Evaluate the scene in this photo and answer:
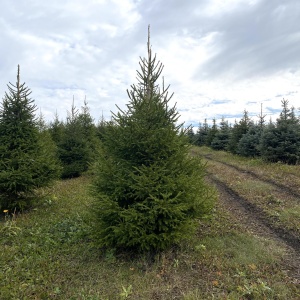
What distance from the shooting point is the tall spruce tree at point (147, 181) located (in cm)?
408

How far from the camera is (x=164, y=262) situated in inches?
170

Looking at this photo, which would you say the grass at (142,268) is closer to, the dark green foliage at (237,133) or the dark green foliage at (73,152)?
the dark green foliage at (73,152)

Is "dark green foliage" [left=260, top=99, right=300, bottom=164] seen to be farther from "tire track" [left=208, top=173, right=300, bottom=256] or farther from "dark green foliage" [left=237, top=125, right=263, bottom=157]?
"tire track" [left=208, top=173, right=300, bottom=256]

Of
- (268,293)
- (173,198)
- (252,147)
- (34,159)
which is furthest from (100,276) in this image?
(252,147)

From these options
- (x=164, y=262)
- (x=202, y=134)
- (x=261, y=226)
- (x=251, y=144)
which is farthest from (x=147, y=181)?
(x=202, y=134)

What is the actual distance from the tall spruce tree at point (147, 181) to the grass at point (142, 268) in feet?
1.47

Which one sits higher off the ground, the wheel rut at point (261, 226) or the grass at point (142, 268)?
the wheel rut at point (261, 226)

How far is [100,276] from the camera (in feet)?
13.2

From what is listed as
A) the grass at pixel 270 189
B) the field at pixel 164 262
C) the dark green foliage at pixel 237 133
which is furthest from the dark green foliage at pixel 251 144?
the field at pixel 164 262

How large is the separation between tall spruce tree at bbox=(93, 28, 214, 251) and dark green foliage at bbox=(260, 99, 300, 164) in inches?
444

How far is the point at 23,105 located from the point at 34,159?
1959mm

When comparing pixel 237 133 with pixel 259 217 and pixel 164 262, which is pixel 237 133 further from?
pixel 164 262

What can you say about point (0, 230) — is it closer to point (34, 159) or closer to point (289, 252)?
point (34, 159)

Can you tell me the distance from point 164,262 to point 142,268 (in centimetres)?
43
